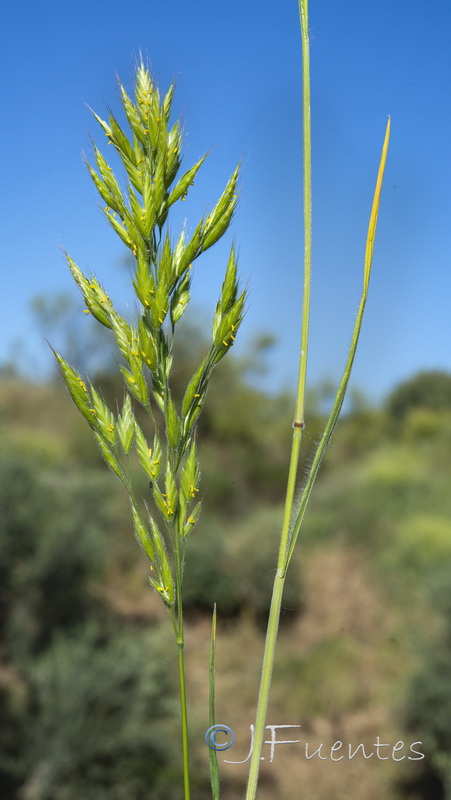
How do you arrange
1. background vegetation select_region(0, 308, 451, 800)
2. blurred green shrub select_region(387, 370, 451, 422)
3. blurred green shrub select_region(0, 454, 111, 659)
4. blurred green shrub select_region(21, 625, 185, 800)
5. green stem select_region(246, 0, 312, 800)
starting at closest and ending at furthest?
green stem select_region(246, 0, 312, 800), blurred green shrub select_region(21, 625, 185, 800), background vegetation select_region(0, 308, 451, 800), blurred green shrub select_region(0, 454, 111, 659), blurred green shrub select_region(387, 370, 451, 422)

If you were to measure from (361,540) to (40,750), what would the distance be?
3438 millimetres

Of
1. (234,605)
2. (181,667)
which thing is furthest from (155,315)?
(234,605)

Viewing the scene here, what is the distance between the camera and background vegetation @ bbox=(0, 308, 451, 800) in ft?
12.5

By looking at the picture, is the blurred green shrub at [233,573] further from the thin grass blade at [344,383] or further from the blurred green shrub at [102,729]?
the thin grass blade at [344,383]

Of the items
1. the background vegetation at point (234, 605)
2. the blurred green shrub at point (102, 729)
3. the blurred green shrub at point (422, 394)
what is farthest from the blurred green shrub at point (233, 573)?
the blurred green shrub at point (422, 394)

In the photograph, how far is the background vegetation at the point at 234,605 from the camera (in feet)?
12.5

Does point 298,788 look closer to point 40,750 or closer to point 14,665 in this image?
point 40,750

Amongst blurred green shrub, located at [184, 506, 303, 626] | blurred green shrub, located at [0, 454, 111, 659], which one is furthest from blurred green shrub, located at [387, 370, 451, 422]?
blurred green shrub, located at [0, 454, 111, 659]

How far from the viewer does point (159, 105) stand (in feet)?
0.97

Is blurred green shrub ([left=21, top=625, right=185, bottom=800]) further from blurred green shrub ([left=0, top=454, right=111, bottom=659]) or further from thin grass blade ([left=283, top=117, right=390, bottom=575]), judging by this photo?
thin grass blade ([left=283, top=117, right=390, bottom=575])

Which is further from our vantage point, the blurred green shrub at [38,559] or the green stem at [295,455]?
the blurred green shrub at [38,559]

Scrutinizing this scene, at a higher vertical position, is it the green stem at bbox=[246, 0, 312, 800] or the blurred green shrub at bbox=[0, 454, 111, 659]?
the green stem at bbox=[246, 0, 312, 800]

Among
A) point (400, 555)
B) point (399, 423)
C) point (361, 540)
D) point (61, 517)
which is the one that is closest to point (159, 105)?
point (61, 517)

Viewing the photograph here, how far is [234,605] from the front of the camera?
610 cm
